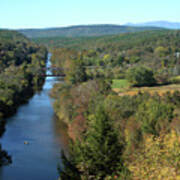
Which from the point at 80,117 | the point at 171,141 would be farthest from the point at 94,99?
the point at 171,141

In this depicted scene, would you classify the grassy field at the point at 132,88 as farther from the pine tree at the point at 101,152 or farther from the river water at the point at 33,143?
the pine tree at the point at 101,152

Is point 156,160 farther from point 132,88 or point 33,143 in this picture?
point 132,88

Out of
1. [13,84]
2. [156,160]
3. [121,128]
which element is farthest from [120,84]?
[156,160]

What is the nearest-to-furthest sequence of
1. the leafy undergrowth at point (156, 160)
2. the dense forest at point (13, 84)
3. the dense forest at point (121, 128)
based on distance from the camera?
the leafy undergrowth at point (156, 160), the dense forest at point (121, 128), the dense forest at point (13, 84)

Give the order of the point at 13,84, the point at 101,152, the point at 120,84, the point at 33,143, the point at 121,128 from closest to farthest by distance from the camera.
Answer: the point at 101,152 < the point at 121,128 < the point at 33,143 < the point at 13,84 < the point at 120,84

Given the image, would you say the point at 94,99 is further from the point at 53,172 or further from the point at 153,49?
the point at 153,49

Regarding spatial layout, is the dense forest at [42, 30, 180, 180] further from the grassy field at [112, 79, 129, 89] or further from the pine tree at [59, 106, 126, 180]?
the grassy field at [112, 79, 129, 89]

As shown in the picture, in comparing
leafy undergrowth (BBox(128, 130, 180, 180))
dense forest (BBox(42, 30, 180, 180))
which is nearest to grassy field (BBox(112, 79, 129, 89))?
dense forest (BBox(42, 30, 180, 180))

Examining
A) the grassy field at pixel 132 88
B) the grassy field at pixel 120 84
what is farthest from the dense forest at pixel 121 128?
the grassy field at pixel 120 84
